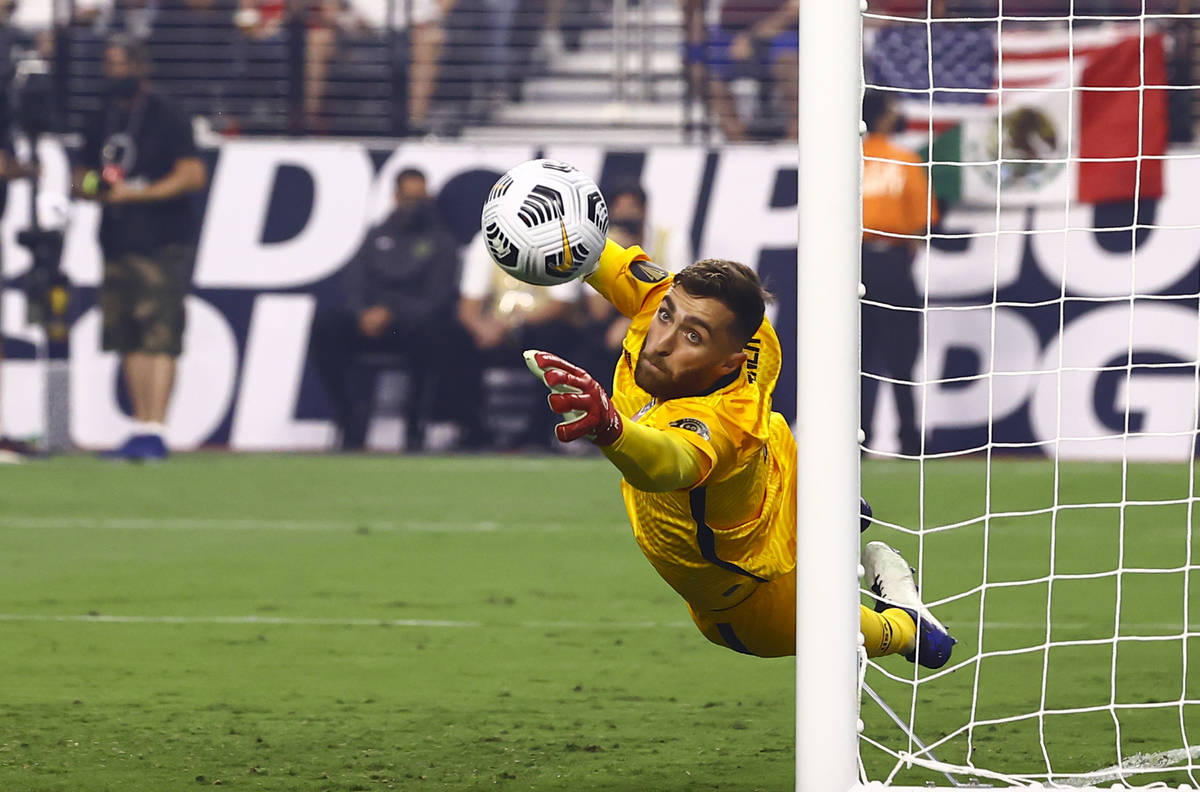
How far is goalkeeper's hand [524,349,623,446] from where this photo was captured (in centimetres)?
346

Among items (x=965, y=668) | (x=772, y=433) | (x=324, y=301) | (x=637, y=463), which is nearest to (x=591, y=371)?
(x=324, y=301)

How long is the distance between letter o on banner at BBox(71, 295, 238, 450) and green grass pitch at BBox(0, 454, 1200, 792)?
1.78m

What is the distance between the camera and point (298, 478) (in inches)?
447

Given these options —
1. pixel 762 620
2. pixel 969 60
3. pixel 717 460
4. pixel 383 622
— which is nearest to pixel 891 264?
pixel 969 60

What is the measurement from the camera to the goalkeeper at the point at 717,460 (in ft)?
13.5

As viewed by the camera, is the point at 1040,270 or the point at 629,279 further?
the point at 1040,270

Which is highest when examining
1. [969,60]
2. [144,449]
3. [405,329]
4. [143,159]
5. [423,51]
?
[423,51]

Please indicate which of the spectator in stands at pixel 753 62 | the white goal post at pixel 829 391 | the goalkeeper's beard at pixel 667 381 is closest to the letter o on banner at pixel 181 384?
the spectator in stands at pixel 753 62

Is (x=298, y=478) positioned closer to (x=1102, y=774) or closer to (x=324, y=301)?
(x=324, y=301)

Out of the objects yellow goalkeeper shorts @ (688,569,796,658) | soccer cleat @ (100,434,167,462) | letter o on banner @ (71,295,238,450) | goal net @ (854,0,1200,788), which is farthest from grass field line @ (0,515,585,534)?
yellow goalkeeper shorts @ (688,569,796,658)

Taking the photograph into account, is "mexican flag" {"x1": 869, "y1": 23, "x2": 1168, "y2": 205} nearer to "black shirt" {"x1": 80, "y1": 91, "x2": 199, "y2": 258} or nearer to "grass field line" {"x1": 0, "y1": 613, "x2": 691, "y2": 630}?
"black shirt" {"x1": 80, "y1": 91, "x2": 199, "y2": 258}

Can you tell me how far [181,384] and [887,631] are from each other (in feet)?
29.6

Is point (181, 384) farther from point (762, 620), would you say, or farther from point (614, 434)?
point (614, 434)

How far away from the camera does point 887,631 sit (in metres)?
4.61
